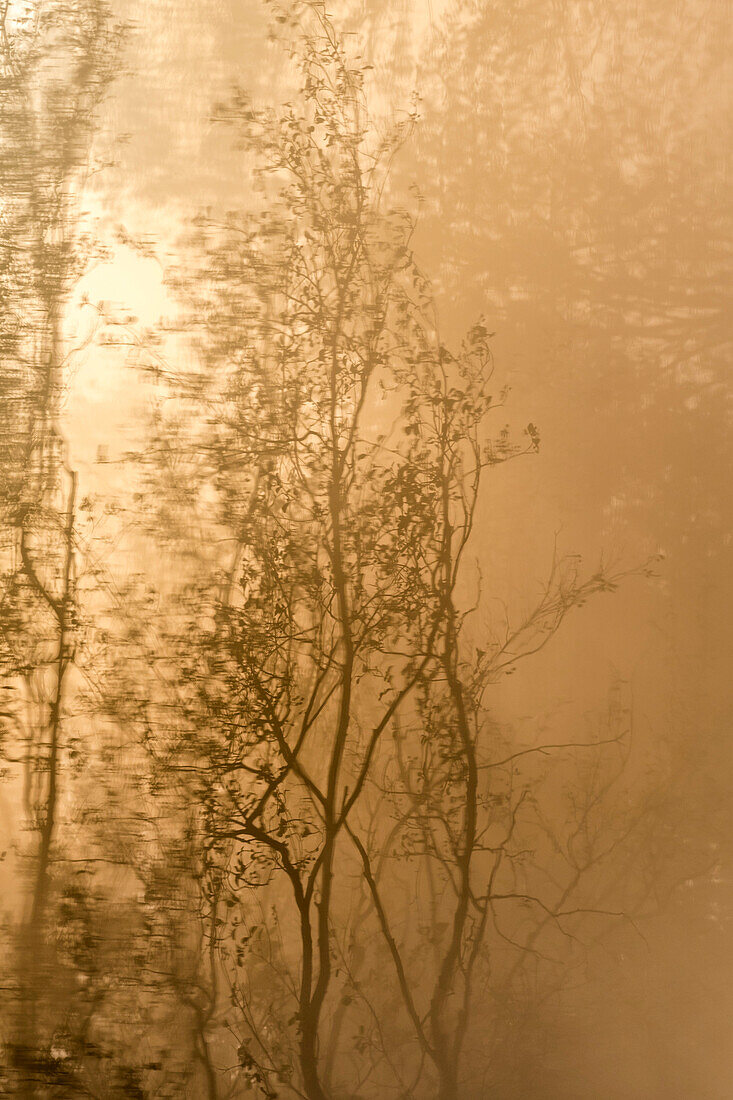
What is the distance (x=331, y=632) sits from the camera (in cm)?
138

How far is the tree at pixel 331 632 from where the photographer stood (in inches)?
53.8

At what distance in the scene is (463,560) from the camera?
4.57 ft

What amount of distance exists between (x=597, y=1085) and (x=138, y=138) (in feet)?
5.80

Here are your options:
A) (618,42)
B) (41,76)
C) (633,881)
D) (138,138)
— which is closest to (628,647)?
(633,881)

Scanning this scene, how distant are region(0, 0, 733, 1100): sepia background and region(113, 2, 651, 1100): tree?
0.03ft

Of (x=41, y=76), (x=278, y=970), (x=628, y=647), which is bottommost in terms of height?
(x=278, y=970)

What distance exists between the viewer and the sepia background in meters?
1.37

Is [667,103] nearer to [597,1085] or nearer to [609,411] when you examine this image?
[609,411]

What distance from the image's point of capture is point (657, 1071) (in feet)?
4.57

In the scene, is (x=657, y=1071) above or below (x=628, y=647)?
below

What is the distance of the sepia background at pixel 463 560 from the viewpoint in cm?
137

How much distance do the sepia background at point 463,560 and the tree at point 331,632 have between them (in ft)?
0.03

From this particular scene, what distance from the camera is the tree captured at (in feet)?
4.49

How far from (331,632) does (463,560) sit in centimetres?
25
